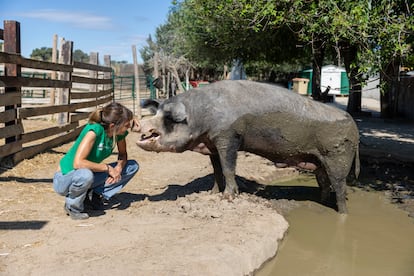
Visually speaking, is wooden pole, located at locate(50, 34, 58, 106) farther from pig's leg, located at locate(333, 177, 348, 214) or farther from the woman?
pig's leg, located at locate(333, 177, 348, 214)

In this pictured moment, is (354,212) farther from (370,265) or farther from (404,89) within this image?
(404,89)

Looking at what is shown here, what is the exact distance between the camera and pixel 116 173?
4512mm

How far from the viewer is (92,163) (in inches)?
168

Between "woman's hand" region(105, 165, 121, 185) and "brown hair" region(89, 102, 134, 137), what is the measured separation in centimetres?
43

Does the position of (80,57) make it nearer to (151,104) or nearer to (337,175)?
(151,104)

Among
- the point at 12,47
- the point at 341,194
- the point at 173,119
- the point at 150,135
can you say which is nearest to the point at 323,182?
the point at 341,194

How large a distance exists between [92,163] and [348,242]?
299 centimetres

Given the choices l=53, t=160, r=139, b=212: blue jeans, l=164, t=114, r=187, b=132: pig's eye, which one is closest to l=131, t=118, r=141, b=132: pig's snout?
l=164, t=114, r=187, b=132: pig's eye

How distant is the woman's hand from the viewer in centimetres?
446

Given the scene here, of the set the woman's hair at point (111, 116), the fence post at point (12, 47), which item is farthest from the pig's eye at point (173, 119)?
the fence post at point (12, 47)

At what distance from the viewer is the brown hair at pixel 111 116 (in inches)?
170

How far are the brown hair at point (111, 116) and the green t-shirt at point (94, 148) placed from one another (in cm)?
6

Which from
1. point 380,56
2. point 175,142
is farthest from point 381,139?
point 175,142

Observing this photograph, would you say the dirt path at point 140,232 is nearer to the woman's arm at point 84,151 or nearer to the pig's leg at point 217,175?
the pig's leg at point 217,175
